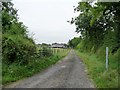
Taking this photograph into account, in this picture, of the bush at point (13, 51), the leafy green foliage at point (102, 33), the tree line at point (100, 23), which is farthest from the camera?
the tree line at point (100, 23)

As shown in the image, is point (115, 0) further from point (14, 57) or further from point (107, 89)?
point (107, 89)

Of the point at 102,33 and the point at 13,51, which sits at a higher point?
the point at 102,33

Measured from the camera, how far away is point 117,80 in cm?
1207

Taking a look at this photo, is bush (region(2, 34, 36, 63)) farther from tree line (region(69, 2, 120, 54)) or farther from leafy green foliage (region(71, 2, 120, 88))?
tree line (region(69, 2, 120, 54))

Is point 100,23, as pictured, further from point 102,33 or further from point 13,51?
point 13,51

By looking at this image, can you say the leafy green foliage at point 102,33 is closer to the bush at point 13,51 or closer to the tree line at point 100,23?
the tree line at point 100,23

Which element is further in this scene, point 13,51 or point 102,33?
point 102,33

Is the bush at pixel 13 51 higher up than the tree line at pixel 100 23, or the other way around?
the tree line at pixel 100 23

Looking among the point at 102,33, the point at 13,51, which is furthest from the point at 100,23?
the point at 13,51

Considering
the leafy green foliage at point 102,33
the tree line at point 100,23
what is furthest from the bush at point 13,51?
the tree line at point 100,23

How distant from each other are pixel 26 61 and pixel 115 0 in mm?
7697

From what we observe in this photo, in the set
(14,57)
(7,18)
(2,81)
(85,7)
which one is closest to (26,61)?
(14,57)

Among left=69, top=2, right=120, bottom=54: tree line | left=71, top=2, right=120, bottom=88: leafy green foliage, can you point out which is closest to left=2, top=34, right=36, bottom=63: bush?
left=71, top=2, right=120, bottom=88: leafy green foliage

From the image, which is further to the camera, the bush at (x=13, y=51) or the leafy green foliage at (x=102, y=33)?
the bush at (x=13, y=51)
